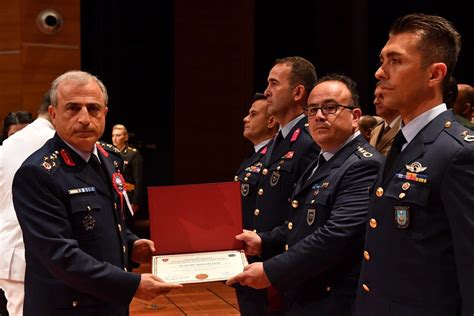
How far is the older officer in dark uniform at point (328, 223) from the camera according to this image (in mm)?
2662

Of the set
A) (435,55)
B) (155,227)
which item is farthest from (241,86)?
(435,55)

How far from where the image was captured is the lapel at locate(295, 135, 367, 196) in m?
2.83

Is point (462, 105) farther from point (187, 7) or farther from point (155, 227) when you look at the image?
point (187, 7)

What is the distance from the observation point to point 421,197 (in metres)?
1.98

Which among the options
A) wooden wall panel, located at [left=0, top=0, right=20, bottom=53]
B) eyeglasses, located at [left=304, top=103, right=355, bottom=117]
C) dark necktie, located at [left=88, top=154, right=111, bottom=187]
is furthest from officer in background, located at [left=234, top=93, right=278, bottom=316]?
wooden wall panel, located at [left=0, top=0, right=20, bottom=53]

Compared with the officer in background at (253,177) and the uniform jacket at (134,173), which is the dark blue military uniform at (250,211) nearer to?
the officer in background at (253,177)

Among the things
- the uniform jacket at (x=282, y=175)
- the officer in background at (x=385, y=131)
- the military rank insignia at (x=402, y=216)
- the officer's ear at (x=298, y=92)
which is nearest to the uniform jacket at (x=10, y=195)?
the uniform jacket at (x=282, y=175)

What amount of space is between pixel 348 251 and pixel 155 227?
82 centimetres

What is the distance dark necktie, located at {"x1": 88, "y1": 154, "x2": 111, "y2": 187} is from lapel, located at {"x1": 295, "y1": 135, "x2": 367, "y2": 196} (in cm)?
80

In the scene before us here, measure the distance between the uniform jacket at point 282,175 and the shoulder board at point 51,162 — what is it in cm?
117

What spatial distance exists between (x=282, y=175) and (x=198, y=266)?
692 mm

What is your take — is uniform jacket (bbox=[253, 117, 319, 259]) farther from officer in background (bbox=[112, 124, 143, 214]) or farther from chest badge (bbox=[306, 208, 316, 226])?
officer in background (bbox=[112, 124, 143, 214])

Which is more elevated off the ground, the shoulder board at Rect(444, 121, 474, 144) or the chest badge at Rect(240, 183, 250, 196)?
the shoulder board at Rect(444, 121, 474, 144)

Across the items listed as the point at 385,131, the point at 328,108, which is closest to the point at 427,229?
the point at 328,108
